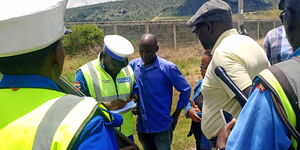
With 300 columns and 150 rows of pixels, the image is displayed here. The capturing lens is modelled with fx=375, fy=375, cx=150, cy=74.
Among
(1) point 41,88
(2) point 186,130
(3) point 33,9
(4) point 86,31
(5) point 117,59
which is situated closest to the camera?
(3) point 33,9

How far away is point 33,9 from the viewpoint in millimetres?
1283

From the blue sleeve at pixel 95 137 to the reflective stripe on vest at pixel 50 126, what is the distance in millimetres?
20

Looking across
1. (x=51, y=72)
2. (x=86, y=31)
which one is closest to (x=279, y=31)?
(x=51, y=72)

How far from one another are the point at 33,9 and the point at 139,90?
9.88 ft

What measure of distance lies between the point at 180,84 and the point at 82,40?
71.4 ft

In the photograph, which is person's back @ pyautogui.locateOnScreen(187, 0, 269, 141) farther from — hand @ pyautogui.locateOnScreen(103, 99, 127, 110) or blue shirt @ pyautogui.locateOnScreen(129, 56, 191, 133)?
blue shirt @ pyautogui.locateOnScreen(129, 56, 191, 133)

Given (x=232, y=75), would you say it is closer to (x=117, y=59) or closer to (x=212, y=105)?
(x=212, y=105)

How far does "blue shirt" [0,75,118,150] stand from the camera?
1264 millimetres

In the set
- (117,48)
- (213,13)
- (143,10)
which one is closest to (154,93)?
(117,48)

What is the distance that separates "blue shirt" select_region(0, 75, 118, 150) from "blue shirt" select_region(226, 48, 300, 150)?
518mm

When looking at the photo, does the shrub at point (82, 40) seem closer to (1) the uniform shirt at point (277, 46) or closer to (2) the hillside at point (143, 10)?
(1) the uniform shirt at point (277, 46)

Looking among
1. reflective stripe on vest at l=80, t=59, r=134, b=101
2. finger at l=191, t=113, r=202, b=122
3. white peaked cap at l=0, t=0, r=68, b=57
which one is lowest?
finger at l=191, t=113, r=202, b=122

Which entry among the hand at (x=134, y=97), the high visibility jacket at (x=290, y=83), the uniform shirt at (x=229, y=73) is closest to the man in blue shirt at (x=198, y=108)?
the hand at (x=134, y=97)

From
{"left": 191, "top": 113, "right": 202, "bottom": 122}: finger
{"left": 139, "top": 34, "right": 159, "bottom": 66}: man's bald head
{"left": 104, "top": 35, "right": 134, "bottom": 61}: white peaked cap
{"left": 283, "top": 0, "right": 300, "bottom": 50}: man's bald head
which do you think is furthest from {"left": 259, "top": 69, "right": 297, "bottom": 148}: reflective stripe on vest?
{"left": 139, "top": 34, "right": 159, "bottom": 66}: man's bald head
